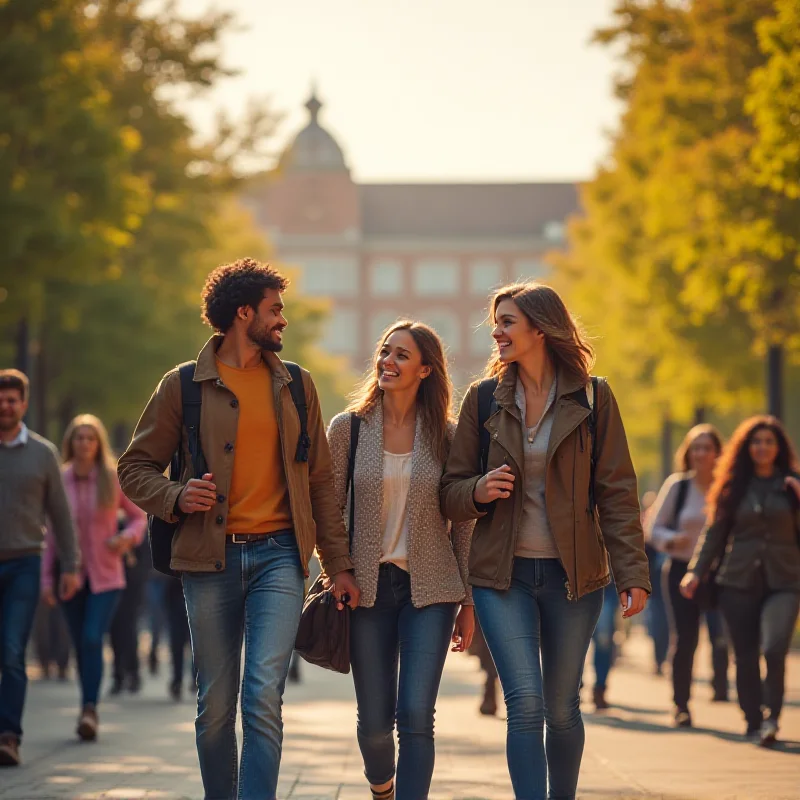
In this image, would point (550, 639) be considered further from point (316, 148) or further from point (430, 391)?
point (316, 148)

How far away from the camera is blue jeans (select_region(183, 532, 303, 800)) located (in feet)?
20.9

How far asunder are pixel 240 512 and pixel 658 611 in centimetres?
1168

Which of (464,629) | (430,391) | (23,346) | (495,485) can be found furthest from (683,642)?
(23,346)

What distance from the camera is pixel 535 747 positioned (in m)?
6.24

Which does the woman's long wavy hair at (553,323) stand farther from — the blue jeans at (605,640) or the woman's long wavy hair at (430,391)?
the blue jeans at (605,640)

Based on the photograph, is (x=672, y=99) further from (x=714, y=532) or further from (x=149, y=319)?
(x=714, y=532)

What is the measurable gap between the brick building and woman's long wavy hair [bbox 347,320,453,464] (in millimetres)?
100704

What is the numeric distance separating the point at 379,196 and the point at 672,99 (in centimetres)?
8918

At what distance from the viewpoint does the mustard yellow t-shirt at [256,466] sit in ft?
21.2

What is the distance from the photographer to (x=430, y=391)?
23.4 feet

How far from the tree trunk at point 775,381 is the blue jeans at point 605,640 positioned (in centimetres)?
864

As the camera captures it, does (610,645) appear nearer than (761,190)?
Yes

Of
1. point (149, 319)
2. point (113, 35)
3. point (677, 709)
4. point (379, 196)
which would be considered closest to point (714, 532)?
point (677, 709)

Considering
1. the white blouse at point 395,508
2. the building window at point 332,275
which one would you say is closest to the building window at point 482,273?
the building window at point 332,275
